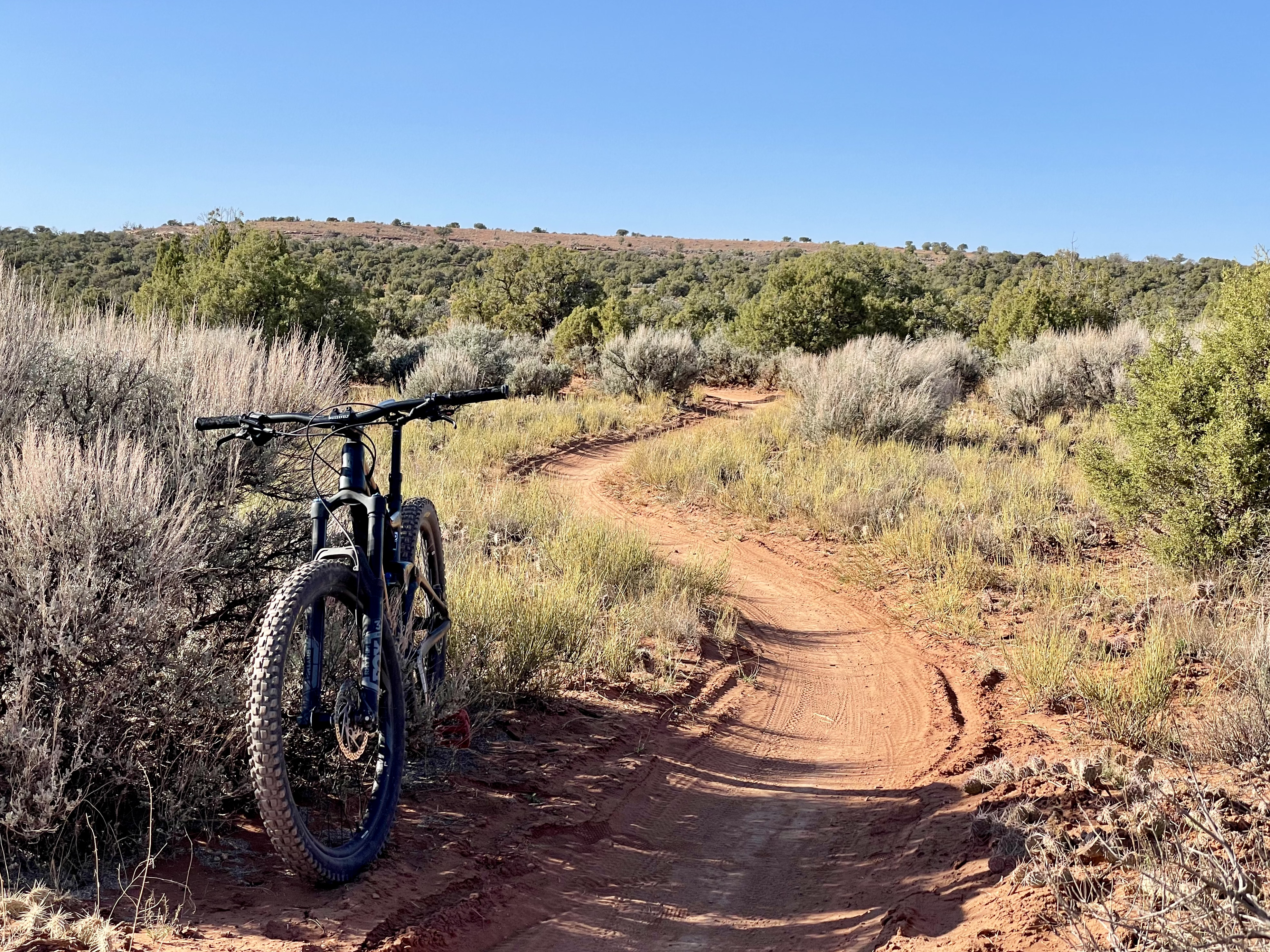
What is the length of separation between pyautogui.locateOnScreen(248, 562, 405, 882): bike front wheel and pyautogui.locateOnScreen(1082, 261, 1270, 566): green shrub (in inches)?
234

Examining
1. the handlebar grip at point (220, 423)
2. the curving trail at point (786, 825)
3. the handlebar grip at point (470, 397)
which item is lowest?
the curving trail at point (786, 825)

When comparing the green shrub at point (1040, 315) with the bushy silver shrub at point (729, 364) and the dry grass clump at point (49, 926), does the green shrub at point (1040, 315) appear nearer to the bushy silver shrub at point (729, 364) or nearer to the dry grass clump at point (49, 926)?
the bushy silver shrub at point (729, 364)

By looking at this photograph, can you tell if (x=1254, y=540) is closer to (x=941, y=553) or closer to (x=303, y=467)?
(x=941, y=553)

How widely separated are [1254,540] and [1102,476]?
1217 millimetres

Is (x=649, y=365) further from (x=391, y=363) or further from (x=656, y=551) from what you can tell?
(x=656, y=551)

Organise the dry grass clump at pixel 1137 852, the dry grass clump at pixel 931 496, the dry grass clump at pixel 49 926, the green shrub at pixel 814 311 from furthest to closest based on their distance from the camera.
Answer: the green shrub at pixel 814 311 → the dry grass clump at pixel 931 496 → the dry grass clump at pixel 49 926 → the dry grass clump at pixel 1137 852

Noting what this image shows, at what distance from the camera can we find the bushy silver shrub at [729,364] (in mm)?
22219

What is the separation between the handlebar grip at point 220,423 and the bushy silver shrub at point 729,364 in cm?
1870

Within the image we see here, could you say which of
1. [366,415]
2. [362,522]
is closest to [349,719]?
[362,522]

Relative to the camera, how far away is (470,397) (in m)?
3.49

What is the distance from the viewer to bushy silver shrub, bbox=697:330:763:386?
22.2m

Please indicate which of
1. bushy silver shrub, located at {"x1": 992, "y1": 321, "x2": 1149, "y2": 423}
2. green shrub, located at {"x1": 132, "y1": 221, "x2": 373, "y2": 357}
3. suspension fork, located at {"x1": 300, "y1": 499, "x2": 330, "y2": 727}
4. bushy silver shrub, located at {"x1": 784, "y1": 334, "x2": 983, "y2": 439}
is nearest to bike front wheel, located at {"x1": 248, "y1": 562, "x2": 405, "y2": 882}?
suspension fork, located at {"x1": 300, "y1": 499, "x2": 330, "y2": 727}

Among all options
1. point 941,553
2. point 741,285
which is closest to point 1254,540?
point 941,553

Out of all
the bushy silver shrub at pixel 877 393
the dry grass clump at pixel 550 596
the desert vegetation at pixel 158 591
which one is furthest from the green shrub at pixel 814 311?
the desert vegetation at pixel 158 591
